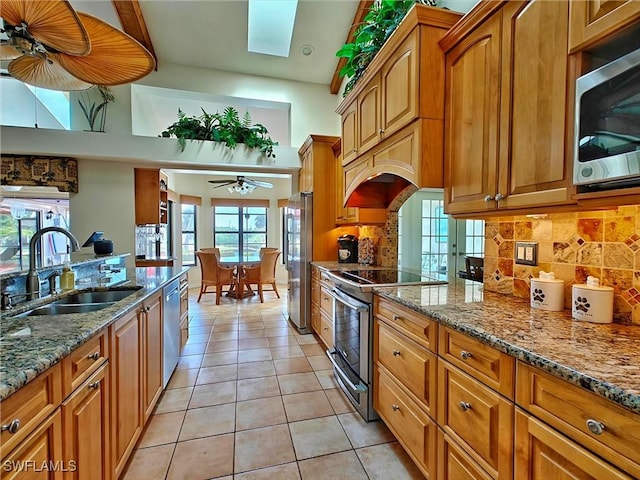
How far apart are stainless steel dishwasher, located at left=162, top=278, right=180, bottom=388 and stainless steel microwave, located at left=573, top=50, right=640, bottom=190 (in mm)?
2583

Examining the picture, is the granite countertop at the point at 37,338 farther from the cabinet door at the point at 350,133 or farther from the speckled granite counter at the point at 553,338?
the cabinet door at the point at 350,133

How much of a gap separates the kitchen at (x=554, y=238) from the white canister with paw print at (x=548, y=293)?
0.09 metres

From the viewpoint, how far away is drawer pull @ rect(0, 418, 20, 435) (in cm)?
76

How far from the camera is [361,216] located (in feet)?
10.6

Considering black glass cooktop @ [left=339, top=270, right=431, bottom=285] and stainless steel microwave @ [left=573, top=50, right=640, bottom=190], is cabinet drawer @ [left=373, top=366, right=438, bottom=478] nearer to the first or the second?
black glass cooktop @ [left=339, top=270, right=431, bottom=285]

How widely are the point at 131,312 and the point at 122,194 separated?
3.52 m

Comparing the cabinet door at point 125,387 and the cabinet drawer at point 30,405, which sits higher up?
the cabinet drawer at point 30,405

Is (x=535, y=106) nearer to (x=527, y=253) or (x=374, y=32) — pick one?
(x=527, y=253)

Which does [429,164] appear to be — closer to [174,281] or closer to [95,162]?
[174,281]

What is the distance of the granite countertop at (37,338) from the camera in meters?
0.83

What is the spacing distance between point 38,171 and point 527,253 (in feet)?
18.3

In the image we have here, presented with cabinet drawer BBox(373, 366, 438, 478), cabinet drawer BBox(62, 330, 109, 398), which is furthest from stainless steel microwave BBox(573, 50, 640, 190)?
cabinet drawer BBox(62, 330, 109, 398)

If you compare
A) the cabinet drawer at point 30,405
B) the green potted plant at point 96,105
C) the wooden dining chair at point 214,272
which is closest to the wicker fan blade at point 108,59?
the cabinet drawer at point 30,405

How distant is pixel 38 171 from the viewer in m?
4.03
